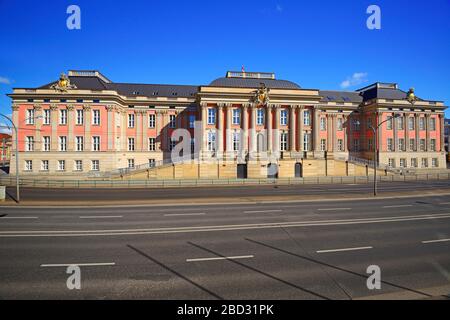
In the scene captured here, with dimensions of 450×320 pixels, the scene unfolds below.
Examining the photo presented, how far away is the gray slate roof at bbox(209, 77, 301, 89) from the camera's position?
47.7 metres

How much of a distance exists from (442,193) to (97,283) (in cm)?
3327

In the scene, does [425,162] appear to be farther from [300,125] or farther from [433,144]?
[300,125]

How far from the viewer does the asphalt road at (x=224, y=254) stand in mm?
6328

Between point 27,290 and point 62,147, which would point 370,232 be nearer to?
point 27,290

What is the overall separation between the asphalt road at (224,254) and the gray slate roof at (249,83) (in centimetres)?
3692

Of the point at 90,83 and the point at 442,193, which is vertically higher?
the point at 90,83

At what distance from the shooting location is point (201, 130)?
1852 inches

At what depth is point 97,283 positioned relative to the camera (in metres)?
6.67

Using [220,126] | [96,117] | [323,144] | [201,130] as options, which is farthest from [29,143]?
[323,144]

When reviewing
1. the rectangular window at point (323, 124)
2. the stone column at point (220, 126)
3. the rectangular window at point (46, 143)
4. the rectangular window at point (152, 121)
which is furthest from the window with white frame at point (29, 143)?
the rectangular window at point (323, 124)

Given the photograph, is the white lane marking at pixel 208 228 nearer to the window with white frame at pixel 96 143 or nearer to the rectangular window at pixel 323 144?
the window with white frame at pixel 96 143

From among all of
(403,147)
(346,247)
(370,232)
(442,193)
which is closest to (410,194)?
(442,193)

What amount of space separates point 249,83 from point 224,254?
4493 cm
